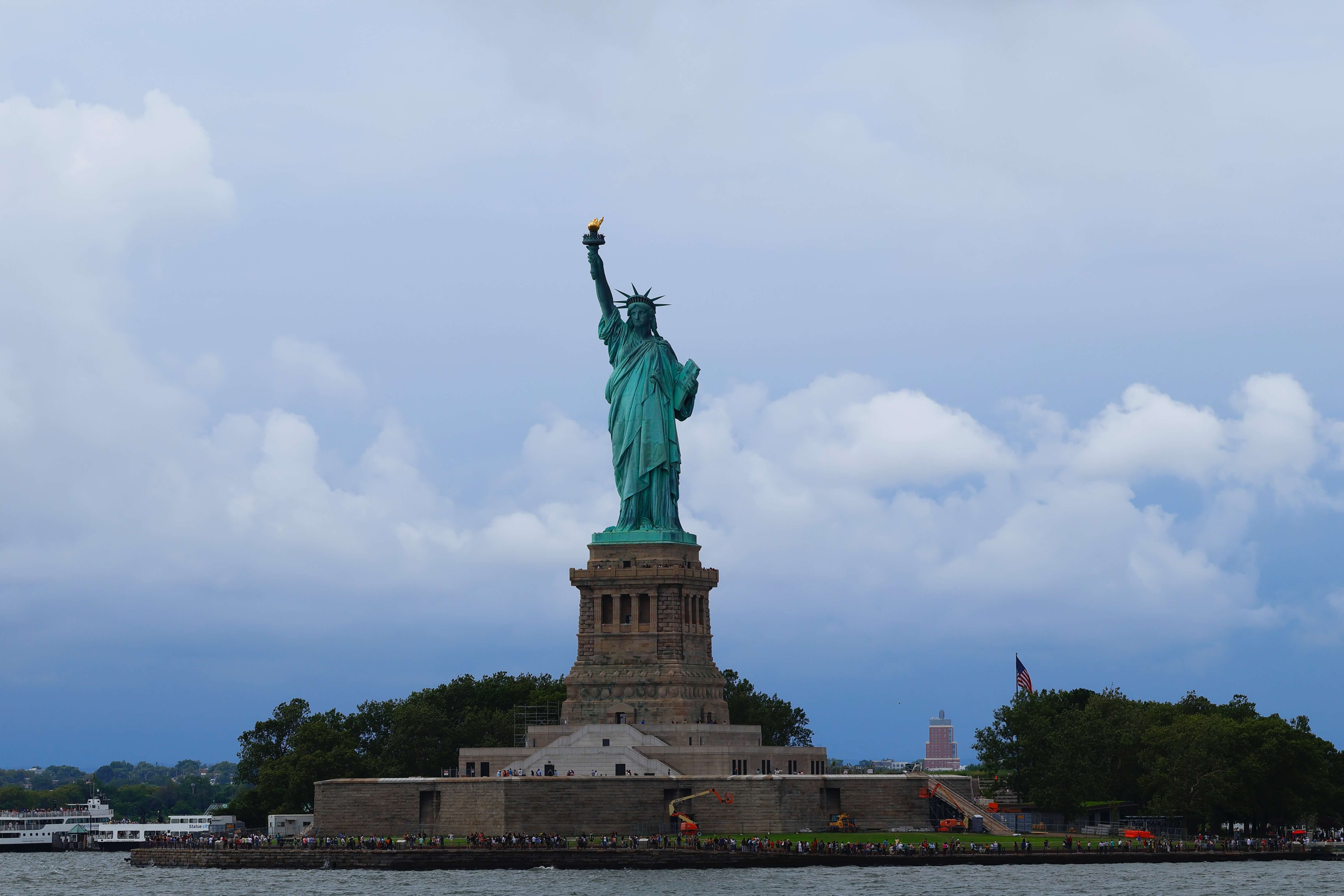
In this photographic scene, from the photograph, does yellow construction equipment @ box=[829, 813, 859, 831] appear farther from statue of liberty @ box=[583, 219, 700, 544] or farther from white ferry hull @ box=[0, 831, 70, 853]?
white ferry hull @ box=[0, 831, 70, 853]

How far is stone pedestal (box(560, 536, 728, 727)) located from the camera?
286 ft

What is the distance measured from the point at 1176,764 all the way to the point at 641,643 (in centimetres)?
2526

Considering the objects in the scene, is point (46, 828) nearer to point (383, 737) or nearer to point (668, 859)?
point (383, 737)

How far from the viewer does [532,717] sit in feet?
334

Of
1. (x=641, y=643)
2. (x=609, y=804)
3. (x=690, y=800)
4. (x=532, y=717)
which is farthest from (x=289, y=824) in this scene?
(x=690, y=800)

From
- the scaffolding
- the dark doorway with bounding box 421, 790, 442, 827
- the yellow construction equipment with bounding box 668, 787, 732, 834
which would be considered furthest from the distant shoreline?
the scaffolding

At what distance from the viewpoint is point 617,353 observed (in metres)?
93.6

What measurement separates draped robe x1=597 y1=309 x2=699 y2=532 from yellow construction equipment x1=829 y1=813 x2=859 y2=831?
16.4 meters

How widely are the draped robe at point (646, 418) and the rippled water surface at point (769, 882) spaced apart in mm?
20874

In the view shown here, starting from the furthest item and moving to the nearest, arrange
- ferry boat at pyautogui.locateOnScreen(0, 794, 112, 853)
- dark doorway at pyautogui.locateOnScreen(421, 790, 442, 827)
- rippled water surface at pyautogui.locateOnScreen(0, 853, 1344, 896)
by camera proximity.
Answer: ferry boat at pyautogui.locateOnScreen(0, 794, 112, 853) < dark doorway at pyautogui.locateOnScreen(421, 790, 442, 827) < rippled water surface at pyautogui.locateOnScreen(0, 853, 1344, 896)

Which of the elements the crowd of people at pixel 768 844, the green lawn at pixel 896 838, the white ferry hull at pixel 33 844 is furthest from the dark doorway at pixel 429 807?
the white ferry hull at pixel 33 844

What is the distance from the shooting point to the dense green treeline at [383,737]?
10112 centimetres

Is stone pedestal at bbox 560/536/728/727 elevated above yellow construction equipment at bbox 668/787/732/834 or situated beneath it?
elevated above

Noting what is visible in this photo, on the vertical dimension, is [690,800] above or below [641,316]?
below
